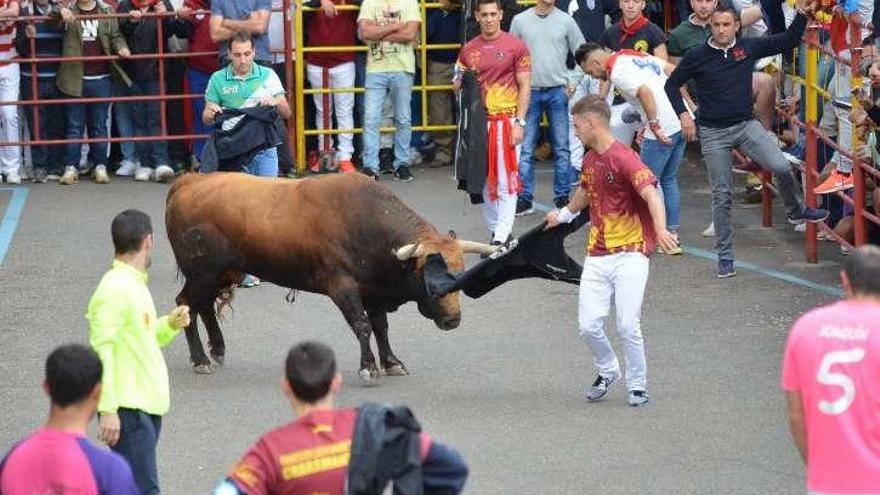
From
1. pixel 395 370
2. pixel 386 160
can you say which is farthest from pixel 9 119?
pixel 395 370

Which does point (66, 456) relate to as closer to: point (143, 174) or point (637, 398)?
point (637, 398)

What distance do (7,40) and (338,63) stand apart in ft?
10.9

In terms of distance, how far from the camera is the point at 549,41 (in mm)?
16688

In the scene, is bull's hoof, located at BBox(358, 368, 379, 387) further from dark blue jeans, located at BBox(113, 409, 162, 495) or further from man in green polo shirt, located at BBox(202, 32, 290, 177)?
dark blue jeans, located at BBox(113, 409, 162, 495)

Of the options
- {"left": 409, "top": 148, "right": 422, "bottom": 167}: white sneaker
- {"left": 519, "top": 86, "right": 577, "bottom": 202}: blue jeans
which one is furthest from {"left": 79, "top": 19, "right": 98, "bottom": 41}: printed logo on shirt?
{"left": 519, "top": 86, "right": 577, "bottom": 202}: blue jeans

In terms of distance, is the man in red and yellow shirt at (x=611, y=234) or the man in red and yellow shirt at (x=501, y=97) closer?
the man in red and yellow shirt at (x=611, y=234)

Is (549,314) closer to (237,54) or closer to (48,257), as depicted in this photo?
(237,54)

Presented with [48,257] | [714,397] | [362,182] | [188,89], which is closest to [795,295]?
[714,397]

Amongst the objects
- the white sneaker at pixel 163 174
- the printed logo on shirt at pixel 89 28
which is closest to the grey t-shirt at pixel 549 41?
the white sneaker at pixel 163 174

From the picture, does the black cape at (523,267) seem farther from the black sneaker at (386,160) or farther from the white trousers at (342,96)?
the black sneaker at (386,160)

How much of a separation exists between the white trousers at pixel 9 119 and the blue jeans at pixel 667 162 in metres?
6.87

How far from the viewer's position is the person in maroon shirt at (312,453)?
5652mm

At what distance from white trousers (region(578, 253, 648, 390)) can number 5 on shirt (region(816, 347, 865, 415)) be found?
4080mm

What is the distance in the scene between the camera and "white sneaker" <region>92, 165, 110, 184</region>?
1855cm
